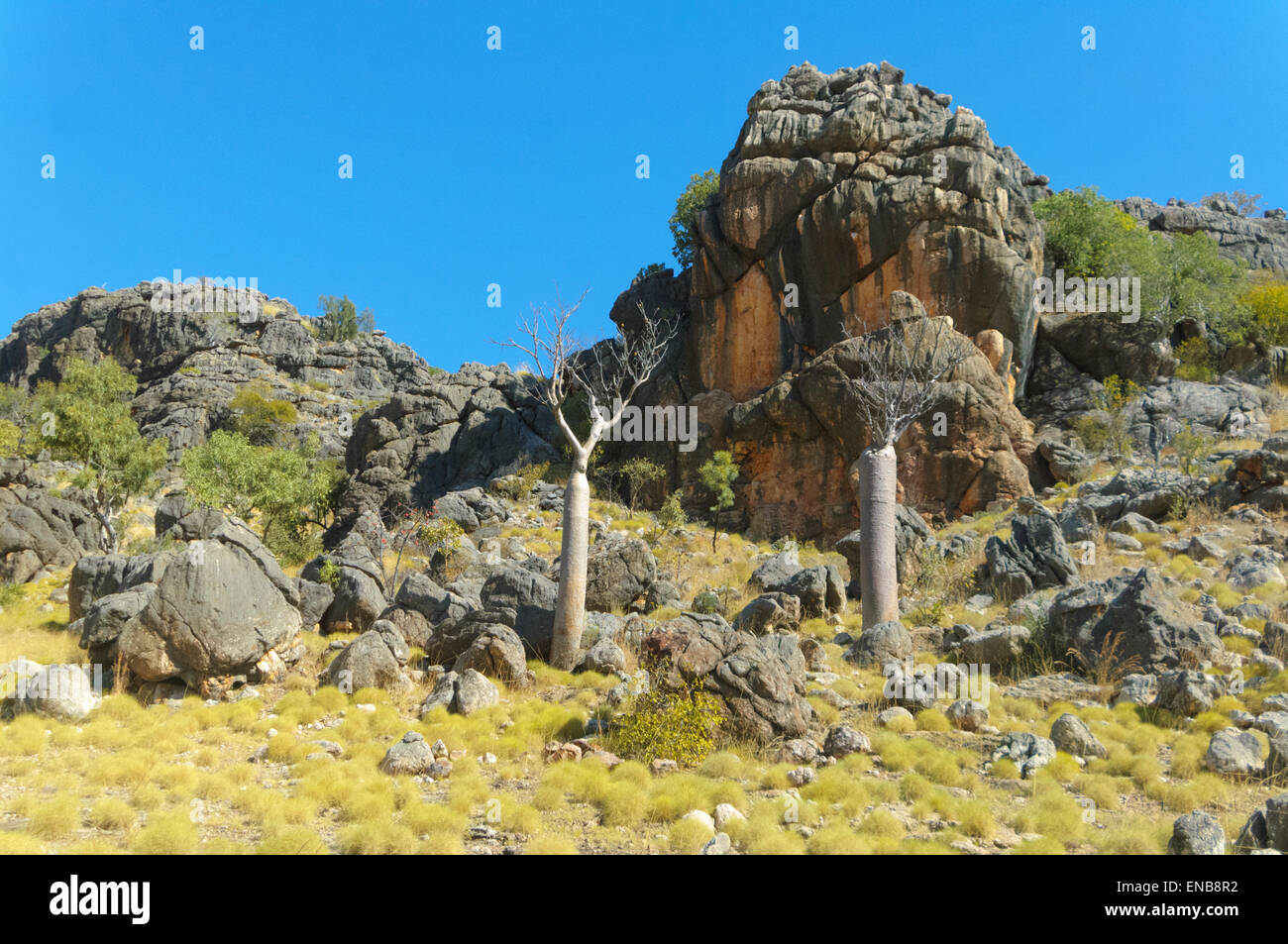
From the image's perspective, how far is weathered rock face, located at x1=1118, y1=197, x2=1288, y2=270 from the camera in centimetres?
5694

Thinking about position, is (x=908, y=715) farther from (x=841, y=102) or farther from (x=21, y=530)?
(x=841, y=102)

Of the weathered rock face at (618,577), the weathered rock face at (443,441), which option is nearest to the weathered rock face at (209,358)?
the weathered rock face at (443,441)

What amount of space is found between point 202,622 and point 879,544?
11.5 metres

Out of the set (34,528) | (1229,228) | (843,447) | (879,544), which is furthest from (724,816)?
(1229,228)

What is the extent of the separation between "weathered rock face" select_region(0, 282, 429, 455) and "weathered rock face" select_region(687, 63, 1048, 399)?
36.3 m

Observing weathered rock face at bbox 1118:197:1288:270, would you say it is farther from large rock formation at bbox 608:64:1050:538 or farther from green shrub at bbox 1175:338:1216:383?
large rock formation at bbox 608:64:1050:538

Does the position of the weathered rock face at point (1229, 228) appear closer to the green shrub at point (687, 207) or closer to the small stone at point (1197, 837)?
the green shrub at point (687, 207)

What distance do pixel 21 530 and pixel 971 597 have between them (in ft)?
85.0

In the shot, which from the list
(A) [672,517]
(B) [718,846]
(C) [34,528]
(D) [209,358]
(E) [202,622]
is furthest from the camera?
(D) [209,358]

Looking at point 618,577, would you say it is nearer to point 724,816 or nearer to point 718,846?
point 724,816

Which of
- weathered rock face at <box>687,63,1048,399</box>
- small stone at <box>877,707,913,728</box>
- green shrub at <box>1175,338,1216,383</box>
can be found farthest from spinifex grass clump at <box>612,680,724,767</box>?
green shrub at <box>1175,338,1216,383</box>

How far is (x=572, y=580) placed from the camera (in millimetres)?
14133
